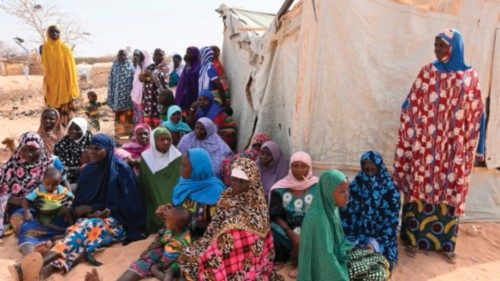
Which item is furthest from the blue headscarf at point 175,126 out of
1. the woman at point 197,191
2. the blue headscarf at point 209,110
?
the woman at point 197,191

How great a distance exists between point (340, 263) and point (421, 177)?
1.35 metres

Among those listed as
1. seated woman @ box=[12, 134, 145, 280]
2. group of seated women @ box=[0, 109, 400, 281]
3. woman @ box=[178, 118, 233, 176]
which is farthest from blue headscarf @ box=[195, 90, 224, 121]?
seated woman @ box=[12, 134, 145, 280]

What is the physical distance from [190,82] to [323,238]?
15.9 feet

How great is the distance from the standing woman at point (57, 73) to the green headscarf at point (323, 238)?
20.5 feet

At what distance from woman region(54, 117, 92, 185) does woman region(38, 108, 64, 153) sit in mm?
312

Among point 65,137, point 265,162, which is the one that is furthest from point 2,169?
point 265,162

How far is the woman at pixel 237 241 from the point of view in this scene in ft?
11.0

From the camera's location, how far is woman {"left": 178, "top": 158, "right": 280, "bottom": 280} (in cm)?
335

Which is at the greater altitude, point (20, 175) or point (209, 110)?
point (209, 110)

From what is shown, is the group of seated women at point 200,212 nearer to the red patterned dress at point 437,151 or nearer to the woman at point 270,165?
the woman at point 270,165

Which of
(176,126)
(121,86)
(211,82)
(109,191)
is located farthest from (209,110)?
(121,86)

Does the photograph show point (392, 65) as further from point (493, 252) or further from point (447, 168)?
point (493, 252)

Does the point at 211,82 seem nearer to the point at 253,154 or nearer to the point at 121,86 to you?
the point at 253,154

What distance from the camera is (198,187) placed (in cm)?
398
